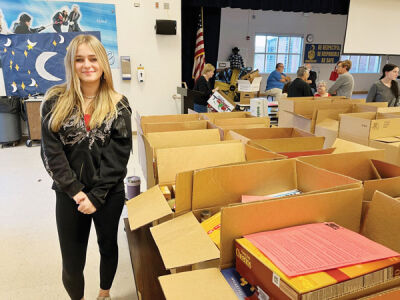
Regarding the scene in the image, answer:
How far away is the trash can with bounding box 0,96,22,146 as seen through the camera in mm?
4840

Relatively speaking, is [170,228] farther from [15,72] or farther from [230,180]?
[15,72]

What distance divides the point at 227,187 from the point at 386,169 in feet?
2.70

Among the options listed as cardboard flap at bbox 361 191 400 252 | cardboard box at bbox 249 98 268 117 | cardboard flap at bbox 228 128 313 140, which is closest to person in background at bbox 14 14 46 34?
cardboard box at bbox 249 98 268 117

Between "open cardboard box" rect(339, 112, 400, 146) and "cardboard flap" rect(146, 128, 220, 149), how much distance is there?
1361 millimetres

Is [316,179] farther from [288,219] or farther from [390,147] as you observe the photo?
[390,147]

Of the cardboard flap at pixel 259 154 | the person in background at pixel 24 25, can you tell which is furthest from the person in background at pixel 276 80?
the cardboard flap at pixel 259 154

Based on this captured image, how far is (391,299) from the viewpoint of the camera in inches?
28.5

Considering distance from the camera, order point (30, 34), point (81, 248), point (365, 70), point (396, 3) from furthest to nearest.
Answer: point (365, 70)
point (396, 3)
point (30, 34)
point (81, 248)

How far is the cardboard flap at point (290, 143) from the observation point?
183 centimetres

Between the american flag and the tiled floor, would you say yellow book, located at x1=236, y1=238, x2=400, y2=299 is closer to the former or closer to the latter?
the tiled floor

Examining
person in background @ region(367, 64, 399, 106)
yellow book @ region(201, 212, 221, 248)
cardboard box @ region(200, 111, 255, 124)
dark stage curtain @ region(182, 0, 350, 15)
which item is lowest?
yellow book @ region(201, 212, 221, 248)

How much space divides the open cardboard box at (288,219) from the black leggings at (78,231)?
715mm

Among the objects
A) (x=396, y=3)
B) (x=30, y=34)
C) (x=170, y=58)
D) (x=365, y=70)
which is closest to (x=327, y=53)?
(x=365, y=70)

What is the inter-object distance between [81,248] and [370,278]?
1.29 meters
